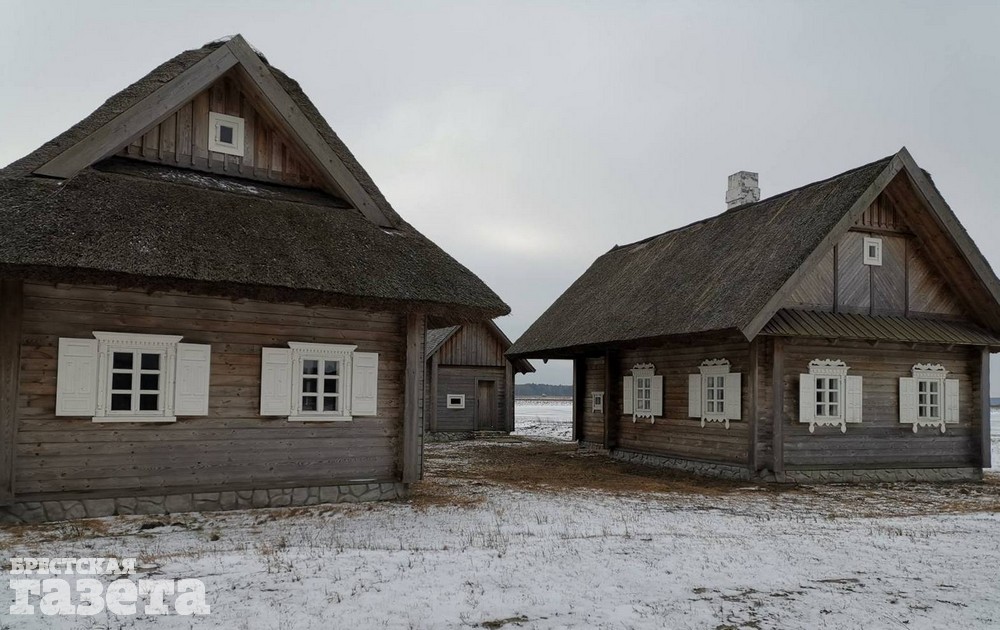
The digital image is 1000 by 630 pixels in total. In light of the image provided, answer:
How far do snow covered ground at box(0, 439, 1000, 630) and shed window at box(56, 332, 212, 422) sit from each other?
57.7 inches

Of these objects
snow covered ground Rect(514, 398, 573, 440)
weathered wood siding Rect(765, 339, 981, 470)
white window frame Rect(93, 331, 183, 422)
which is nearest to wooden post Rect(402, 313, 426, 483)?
white window frame Rect(93, 331, 183, 422)

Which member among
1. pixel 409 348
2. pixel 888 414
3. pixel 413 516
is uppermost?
pixel 409 348

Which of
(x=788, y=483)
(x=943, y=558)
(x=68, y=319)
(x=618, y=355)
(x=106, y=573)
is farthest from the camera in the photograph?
(x=618, y=355)

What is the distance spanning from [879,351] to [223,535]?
13.6 m

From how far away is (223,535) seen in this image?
10.0 metres

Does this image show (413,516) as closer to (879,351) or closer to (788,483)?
(788,483)

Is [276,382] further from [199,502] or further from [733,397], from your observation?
[733,397]

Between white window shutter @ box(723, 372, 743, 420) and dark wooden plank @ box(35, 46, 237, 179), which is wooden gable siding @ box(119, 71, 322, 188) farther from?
white window shutter @ box(723, 372, 743, 420)

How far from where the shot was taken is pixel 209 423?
38.9 feet

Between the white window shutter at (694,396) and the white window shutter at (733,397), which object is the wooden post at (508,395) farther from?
the white window shutter at (733,397)

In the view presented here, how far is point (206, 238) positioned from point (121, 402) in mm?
2522

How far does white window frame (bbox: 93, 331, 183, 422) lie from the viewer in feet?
36.3

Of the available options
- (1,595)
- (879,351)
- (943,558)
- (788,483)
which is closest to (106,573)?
(1,595)

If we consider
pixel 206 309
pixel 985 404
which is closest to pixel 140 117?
pixel 206 309
